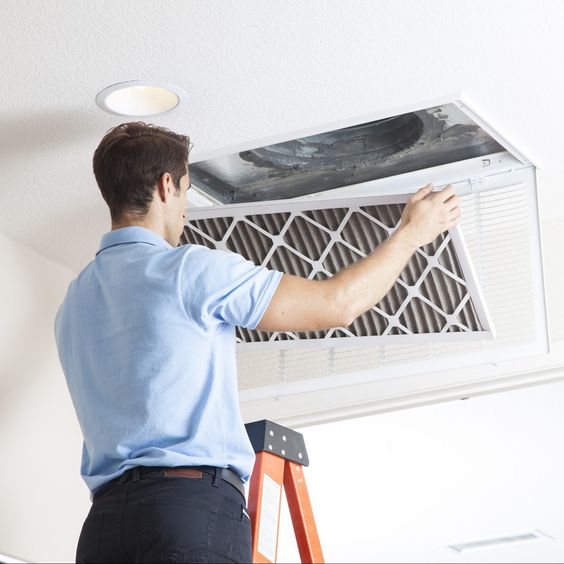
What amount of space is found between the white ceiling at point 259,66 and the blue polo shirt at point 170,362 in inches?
17.0

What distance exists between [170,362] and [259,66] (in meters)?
0.64

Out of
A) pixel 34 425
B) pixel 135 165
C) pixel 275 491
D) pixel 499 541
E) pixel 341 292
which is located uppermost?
pixel 135 165

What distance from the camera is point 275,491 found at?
1901 millimetres

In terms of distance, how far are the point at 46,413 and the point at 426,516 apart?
257 cm

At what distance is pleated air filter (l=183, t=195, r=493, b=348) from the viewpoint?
1806mm

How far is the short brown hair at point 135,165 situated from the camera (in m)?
1.50

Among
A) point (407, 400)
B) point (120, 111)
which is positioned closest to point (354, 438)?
point (407, 400)

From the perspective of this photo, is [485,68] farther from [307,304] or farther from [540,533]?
[540,533]

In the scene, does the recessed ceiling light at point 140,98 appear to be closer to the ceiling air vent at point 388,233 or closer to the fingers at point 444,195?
the ceiling air vent at point 388,233

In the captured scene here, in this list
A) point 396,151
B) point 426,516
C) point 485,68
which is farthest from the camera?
point 426,516

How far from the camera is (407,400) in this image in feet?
8.01

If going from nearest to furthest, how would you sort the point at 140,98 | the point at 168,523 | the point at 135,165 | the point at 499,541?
the point at 168,523
the point at 135,165
the point at 140,98
the point at 499,541

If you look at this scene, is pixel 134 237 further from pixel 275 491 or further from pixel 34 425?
pixel 34 425

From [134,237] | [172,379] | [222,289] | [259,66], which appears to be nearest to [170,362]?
[172,379]
